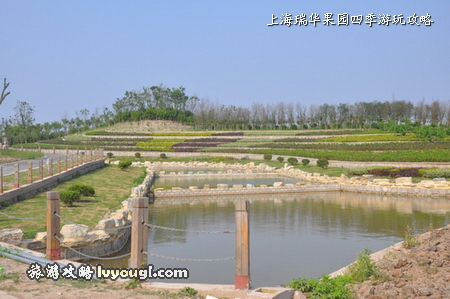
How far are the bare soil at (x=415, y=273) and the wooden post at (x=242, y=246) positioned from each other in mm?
1763

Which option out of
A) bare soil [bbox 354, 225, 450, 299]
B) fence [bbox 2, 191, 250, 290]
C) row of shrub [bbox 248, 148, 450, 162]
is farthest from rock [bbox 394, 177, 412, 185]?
fence [bbox 2, 191, 250, 290]

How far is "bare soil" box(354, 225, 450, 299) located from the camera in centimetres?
738

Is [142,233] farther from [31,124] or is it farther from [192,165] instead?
[31,124]

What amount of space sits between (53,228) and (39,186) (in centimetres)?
997

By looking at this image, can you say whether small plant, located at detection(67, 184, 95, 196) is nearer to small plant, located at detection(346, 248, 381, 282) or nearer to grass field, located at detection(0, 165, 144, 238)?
grass field, located at detection(0, 165, 144, 238)

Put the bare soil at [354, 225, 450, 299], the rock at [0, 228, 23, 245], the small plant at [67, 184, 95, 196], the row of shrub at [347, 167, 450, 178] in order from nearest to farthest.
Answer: the bare soil at [354, 225, 450, 299] → the rock at [0, 228, 23, 245] → the small plant at [67, 184, 95, 196] → the row of shrub at [347, 167, 450, 178]

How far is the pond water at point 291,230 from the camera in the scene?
11258 mm

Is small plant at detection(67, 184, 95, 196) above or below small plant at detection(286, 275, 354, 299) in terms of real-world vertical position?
above

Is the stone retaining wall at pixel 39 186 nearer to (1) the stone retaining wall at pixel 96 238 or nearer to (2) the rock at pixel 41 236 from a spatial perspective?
(1) the stone retaining wall at pixel 96 238

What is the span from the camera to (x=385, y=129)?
60219mm

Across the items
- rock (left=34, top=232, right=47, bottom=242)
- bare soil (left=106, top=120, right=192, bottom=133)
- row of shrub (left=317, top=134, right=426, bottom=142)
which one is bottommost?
rock (left=34, top=232, right=47, bottom=242)

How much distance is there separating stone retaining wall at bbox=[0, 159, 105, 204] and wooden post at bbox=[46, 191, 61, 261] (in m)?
6.16

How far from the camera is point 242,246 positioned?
7.59m

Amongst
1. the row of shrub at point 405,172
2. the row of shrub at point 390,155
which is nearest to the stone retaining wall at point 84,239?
the row of shrub at point 405,172
